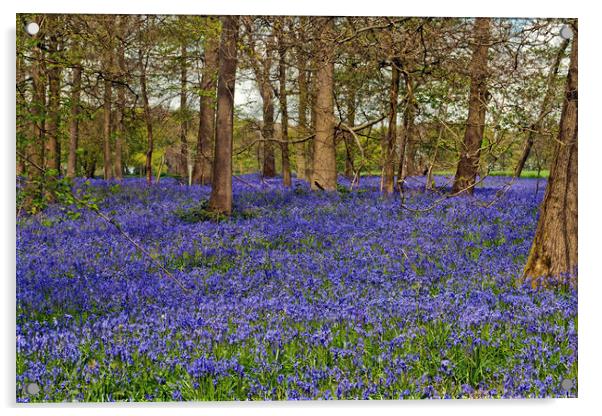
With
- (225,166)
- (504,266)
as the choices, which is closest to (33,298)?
Result: (225,166)

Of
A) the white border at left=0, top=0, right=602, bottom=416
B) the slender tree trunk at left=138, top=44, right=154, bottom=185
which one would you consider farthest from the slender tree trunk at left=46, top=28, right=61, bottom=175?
the slender tree trunk at left=138, top=44, right=154, bottom=185

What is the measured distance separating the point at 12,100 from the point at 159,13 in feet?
4.02

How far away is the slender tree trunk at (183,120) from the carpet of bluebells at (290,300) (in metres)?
0.19

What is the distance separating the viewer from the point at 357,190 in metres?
5.04

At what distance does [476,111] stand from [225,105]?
195 cm

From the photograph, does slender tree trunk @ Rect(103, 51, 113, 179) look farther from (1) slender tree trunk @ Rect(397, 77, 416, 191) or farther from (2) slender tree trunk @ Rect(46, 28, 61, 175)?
(1) slender tree trunk @ Rect(397, 77, 416, 191)

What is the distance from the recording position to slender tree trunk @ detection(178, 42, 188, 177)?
4.90m

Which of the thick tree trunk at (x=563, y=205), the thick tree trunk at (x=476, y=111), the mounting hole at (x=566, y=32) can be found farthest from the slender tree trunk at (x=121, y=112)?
the mounting hole at (x=566, y=32)

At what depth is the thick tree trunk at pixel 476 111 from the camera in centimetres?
468

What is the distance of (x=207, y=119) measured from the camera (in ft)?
16.3

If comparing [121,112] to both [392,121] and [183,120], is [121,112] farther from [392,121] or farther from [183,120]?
[392,121]

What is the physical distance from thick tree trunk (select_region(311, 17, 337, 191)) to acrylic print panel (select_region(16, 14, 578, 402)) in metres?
0.02

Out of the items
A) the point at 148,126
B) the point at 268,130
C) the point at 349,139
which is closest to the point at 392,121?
the point at 349,139

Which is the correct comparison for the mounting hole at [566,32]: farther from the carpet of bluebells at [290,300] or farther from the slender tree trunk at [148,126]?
the slender tree trunk at [148,126]
